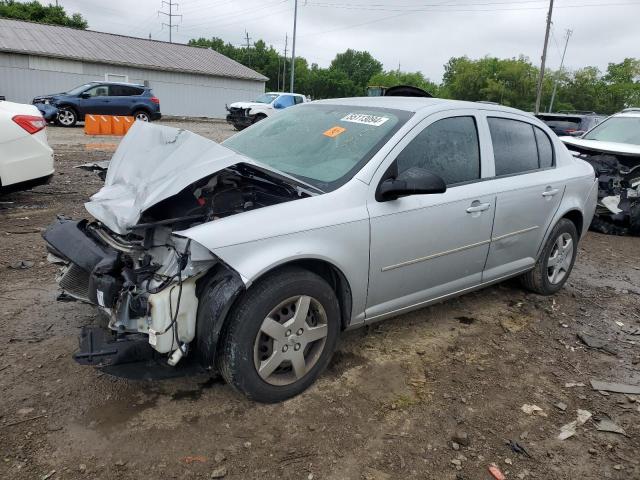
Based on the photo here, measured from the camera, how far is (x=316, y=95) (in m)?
76.5

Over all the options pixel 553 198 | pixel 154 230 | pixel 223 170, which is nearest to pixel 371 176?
pixel 223 170

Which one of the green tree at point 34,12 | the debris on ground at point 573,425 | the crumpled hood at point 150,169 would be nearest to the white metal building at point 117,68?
the green tree at point 34,12

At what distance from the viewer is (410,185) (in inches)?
117

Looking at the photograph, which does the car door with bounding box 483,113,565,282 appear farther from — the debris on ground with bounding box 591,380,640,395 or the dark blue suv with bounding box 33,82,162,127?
the dark blue suv with bounding box 33,82,162,127

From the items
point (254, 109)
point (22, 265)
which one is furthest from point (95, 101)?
point (22, 265)

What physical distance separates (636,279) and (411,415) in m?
4.11

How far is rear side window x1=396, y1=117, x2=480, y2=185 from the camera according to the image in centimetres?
334

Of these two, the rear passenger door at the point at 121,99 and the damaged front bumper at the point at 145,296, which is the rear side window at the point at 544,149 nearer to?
the damaged front bumper at the point at 145,296

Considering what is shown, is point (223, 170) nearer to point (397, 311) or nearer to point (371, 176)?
point (371, 176)

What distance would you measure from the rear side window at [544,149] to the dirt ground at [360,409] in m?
1.35

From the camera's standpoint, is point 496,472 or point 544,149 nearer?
point 496,472

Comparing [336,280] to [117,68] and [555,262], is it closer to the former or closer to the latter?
[555,262]

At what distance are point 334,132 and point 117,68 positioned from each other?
30.4 metres

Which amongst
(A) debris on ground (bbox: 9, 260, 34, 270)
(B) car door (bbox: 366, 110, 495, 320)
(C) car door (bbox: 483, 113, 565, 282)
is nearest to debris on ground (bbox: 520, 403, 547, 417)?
(B) car door (bbox: 366, 110, 495, 320)
